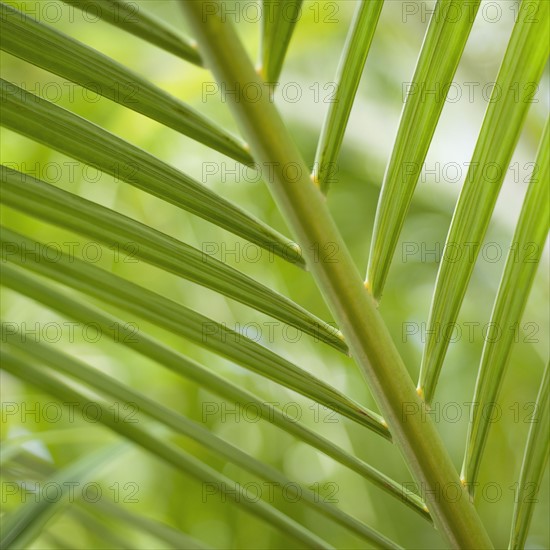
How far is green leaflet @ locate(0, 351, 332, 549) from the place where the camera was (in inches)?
14.6

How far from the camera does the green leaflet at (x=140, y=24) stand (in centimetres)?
27

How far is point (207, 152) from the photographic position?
131cm

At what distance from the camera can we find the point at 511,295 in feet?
1.19

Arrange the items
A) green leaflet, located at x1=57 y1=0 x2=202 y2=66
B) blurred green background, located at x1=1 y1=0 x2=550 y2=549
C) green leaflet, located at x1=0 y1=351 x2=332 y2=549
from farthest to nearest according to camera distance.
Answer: blurred green background, located at x1=1 y1=0 x2=550 y2=549 → green leaflet, located at x1=0 y1=351 x2=332 y2=549 → green leaflet, located at x1=57 y1=0 x2=202 y2=66

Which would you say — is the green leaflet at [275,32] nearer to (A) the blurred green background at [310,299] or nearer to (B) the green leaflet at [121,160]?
(B) the green leaflet at [121,160]

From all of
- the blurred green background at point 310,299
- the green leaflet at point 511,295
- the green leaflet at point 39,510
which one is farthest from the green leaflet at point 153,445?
the blurred green background at point 310,299

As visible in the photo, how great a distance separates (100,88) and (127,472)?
3.34ft

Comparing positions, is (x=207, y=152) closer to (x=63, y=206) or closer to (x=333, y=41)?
(x=333, y=41)

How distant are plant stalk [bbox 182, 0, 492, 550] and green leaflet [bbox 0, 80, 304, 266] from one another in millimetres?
26

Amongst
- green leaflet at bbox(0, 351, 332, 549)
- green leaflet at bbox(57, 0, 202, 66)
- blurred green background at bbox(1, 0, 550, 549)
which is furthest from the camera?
blurred green background at bbox(1, 0, 550, 549)

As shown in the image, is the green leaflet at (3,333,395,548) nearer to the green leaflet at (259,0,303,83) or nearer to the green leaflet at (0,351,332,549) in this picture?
the green leaflet at (0,351,332,549)

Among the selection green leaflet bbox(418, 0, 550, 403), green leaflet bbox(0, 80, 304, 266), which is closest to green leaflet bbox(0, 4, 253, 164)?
green leaflet bbox(0, 80, 304, 266)

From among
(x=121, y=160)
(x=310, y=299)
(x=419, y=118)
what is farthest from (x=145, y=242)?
(x=310, y=299)

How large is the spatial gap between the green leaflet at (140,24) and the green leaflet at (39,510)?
0.19 m
